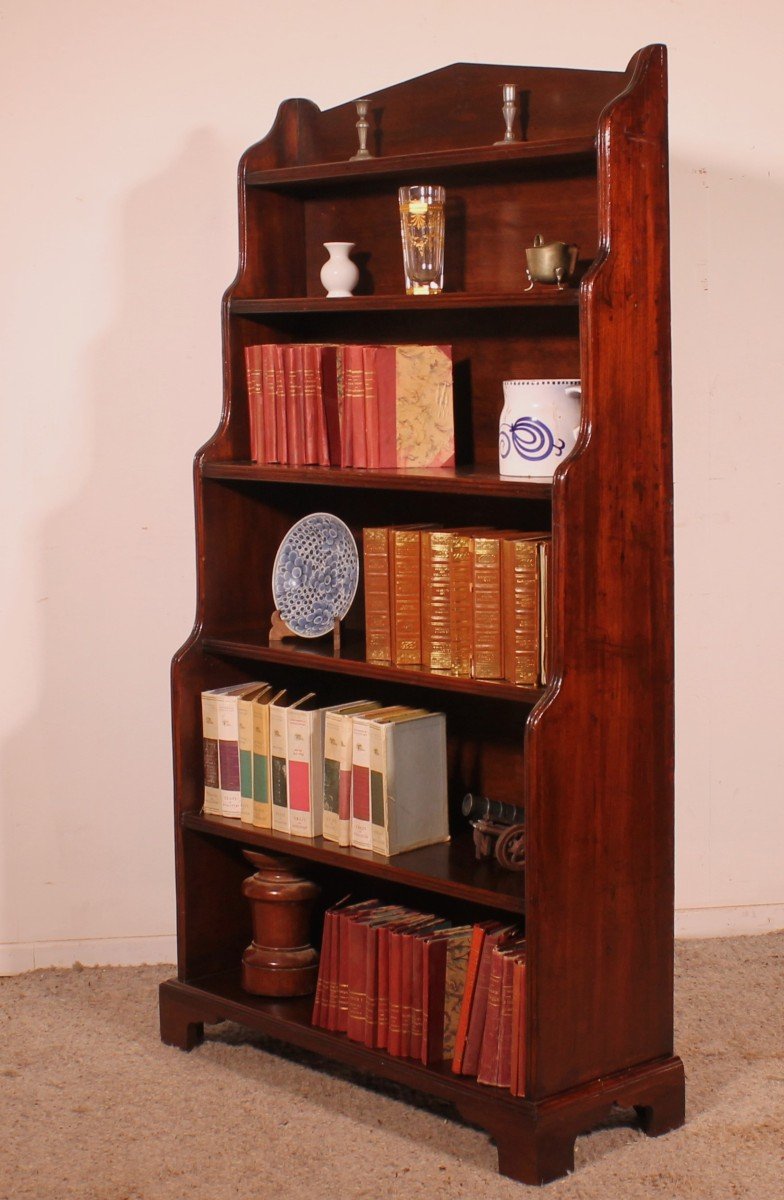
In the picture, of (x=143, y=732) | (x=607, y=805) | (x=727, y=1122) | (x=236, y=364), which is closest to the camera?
(x=607, y=805)

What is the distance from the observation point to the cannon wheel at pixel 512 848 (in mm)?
2588

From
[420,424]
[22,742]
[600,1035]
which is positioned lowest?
[600,1035]

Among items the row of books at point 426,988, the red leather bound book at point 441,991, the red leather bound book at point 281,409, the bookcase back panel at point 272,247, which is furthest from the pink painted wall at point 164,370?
the red leather bound book at point 441,991

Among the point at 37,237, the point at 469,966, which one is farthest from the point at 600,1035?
the point at 37,237

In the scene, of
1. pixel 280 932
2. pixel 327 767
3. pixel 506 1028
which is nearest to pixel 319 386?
pixel 327 767

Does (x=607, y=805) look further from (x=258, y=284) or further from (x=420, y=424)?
(x=258, y=284)

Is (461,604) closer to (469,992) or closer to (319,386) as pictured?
(319,386)

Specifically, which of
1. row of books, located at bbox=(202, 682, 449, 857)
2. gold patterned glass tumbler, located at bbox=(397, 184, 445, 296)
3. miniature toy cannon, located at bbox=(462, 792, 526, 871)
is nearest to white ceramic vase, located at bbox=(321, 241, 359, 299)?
gold patterned glass tumbler, located at bbox=(397, 184, 445, 296)

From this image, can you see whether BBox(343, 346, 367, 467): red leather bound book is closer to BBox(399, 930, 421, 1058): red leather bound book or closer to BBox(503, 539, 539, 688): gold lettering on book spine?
BBox(503, 539, 539, 688): gold lettering on book spine

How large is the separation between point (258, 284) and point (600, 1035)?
1.57 metres

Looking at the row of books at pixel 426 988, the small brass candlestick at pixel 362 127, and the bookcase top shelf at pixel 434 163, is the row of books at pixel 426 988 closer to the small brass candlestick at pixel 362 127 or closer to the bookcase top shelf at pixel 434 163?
the bookcase top shelf at pixel 434 163

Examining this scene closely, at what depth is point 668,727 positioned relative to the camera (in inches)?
101

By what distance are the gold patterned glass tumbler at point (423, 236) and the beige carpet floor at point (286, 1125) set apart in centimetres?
149

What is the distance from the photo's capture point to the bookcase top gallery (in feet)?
7.80
